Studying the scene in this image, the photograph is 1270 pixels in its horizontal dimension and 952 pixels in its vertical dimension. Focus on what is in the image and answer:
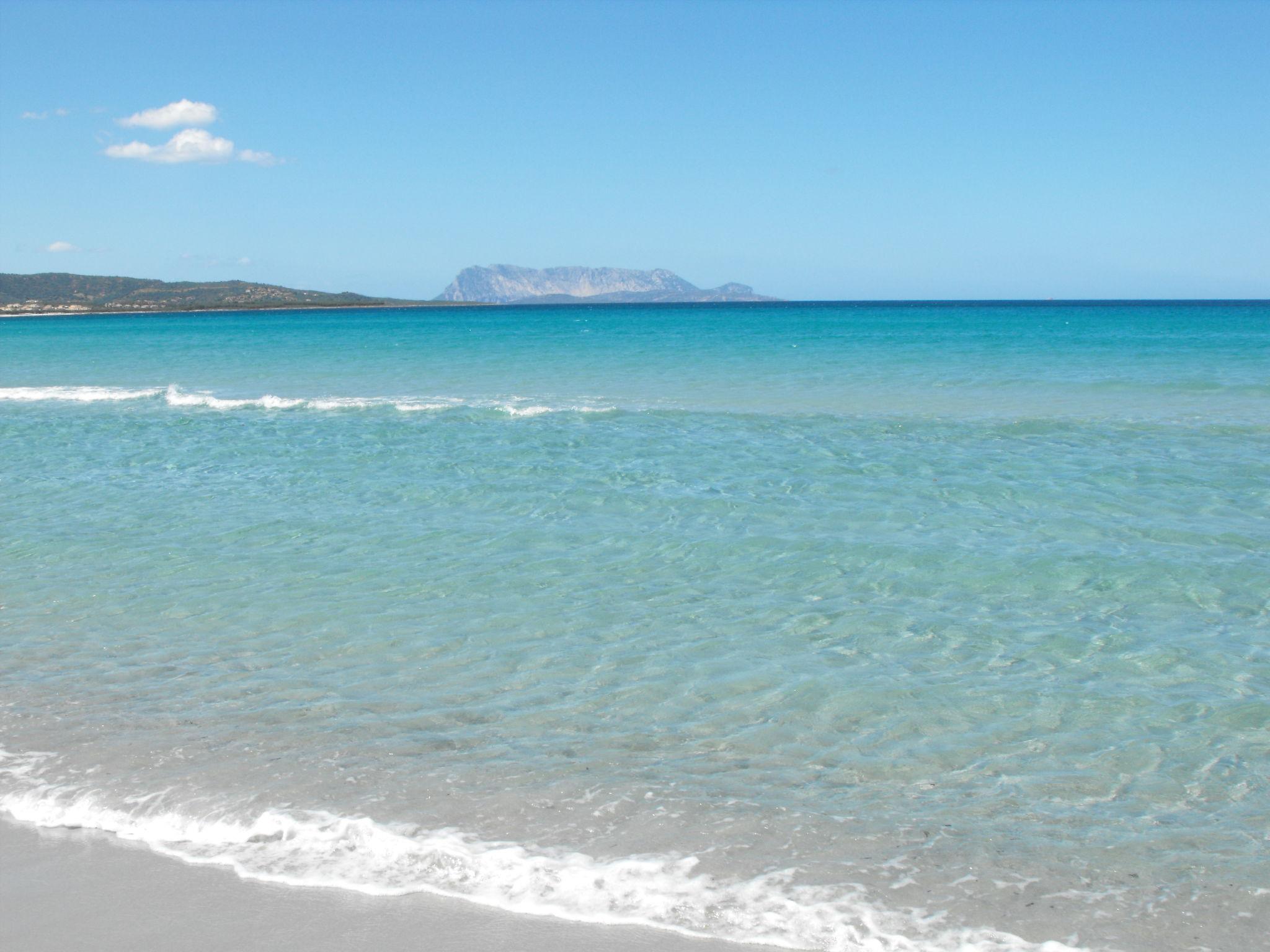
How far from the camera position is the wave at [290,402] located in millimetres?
20281

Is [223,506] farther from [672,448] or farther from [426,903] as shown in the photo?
[426,903]

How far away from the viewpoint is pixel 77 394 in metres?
25.8

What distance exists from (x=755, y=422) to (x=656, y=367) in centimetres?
1362

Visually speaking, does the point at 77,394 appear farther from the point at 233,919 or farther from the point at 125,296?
the point at 125,296

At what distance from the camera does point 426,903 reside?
4.04m

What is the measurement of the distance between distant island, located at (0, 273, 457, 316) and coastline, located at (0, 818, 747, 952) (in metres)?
135

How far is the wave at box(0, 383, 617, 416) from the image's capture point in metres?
20.3

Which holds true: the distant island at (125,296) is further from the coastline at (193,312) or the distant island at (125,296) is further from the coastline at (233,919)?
the coastline at (233,919)

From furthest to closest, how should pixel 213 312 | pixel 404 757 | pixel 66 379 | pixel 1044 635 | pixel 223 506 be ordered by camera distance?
pixel 213 312, pixel 66 379, pixel 223 506, pixel 1044 635, pixel 404 757

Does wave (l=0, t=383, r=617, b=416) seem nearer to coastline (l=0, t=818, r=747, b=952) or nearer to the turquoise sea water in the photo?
the turquoise sea water

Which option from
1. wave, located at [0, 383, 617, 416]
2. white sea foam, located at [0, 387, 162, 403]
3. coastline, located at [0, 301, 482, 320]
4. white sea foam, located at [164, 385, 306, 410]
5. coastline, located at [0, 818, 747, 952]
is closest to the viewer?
coastline, located at [0, 818, 747, 952]

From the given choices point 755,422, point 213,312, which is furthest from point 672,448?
point 213,312

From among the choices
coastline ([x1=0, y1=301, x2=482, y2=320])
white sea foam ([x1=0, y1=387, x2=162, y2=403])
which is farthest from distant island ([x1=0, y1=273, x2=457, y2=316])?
white sea foam ([x1=0, y1=387, x2=162, y2=403])

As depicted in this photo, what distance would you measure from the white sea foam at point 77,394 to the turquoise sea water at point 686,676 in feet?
36.5
